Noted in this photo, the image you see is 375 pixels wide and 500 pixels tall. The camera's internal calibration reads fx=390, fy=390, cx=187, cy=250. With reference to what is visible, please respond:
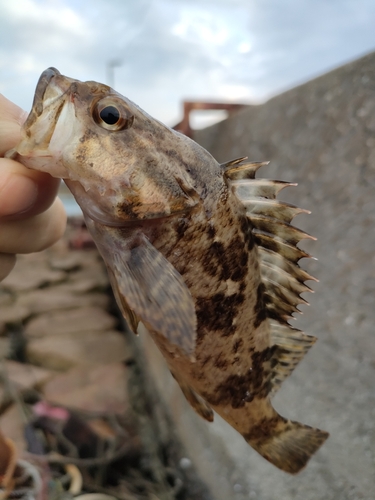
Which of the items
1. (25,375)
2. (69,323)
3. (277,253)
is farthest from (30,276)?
(277,253)

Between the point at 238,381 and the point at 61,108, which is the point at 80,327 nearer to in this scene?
the point at 238,381

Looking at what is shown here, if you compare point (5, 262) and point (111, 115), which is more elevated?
point (111, 115)

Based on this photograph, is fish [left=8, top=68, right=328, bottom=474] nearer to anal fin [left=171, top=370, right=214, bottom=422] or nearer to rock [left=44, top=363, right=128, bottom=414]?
anal fin [left=171, top=370, right=214, bottom=422]

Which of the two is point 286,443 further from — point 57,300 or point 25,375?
point 57,300

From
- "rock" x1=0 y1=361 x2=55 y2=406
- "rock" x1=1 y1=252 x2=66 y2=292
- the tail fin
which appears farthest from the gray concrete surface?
"rock" x1=1 y1=252 x2=66 y2=292

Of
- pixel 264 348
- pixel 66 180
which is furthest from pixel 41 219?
pixel 264 348

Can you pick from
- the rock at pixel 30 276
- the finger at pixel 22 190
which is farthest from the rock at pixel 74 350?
the finger at pixel 22 190

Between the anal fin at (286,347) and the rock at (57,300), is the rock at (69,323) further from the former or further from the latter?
the anal fin at (286,347)
